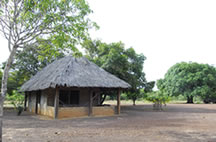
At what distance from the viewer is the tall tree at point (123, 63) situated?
1748 centimetres

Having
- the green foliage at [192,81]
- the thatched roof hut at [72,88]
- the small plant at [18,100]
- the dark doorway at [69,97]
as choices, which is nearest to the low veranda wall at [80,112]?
the thatched roof hut at [72,88]

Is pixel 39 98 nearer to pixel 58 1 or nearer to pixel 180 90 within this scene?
pixel 58 1

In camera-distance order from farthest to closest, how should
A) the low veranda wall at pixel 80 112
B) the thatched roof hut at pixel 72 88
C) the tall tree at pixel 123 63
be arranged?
1. the tall tree at pixel 123 63
2. the low veranda wall at pixel 80 112
3. the thatched roof hut at pixel 72 88

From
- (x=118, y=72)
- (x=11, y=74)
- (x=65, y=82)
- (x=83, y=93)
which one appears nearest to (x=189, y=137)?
(x=65, y=82)

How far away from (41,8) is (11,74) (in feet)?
63.5

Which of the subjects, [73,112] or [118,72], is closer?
[73,112]

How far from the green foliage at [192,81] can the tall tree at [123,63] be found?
476 inches

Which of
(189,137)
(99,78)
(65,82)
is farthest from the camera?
(99,78)

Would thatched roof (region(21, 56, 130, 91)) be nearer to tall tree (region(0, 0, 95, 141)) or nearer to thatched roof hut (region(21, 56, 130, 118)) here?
thatched roof hut (region(21, 56, 130, 118))

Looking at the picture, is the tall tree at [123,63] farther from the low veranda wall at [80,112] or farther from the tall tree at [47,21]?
the tall tree at [47,21]

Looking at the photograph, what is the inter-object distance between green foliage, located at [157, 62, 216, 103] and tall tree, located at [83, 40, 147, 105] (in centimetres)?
1210

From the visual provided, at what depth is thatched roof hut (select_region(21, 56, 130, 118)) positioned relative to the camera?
1155 centimetres

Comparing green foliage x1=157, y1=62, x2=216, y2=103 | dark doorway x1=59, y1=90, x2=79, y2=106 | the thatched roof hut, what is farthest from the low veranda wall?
green foliage x1=157, y1=62, x2=216, y2=103

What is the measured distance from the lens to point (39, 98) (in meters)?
15.9
